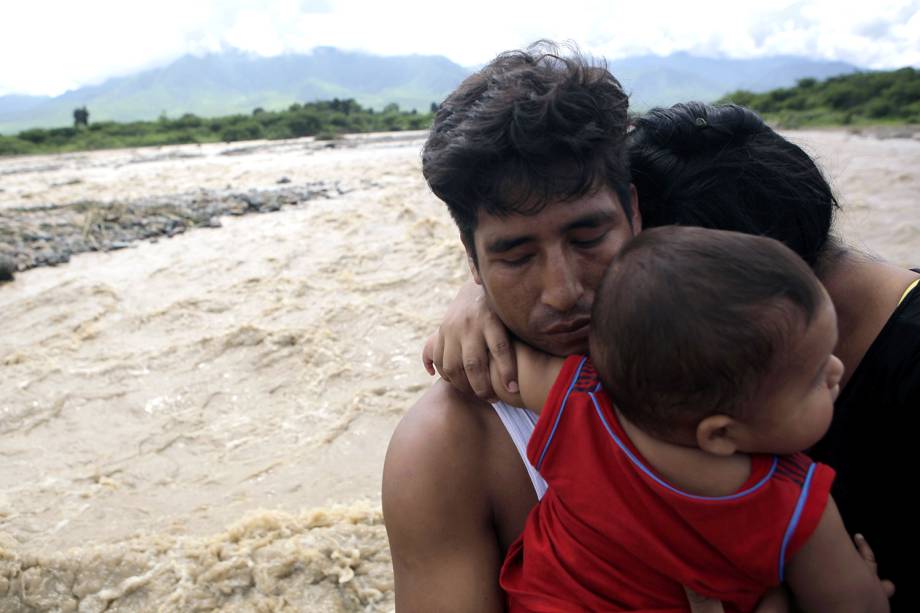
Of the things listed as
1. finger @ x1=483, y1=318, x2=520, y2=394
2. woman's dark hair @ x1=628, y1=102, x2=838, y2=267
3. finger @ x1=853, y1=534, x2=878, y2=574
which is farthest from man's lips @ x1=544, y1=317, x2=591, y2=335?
finger @ x1=853, y1=534, x2=878, y2=574

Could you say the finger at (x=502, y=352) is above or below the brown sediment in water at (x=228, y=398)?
above

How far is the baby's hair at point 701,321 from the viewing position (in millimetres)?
1162

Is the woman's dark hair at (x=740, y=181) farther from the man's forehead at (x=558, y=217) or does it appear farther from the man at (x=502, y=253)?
the man's forehead at (x=558, y=217)

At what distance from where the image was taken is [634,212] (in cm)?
180

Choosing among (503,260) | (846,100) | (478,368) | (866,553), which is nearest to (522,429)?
(478,368)

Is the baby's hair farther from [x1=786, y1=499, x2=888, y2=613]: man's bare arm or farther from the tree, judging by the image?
the tree

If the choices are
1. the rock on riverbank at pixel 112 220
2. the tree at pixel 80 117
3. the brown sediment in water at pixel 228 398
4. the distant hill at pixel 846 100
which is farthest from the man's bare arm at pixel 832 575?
the tree at pixel 80 117

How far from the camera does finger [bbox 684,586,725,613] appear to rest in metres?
1.28

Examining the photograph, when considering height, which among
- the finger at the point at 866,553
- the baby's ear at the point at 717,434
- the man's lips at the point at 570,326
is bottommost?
the finger at the point at 866,553

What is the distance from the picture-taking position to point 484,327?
66.5 inches

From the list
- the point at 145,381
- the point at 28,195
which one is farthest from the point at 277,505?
the point at 28,195

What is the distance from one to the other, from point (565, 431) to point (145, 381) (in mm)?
4778

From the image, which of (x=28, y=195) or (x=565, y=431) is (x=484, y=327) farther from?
(x=28, y=195)

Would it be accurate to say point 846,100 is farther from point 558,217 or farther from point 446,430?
point 446,430
